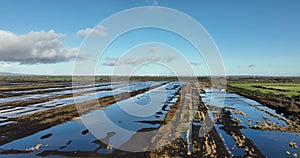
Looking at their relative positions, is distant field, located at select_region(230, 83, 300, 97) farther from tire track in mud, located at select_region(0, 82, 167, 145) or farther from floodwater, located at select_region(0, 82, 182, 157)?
tire track in mud, located at select_region(0, 82, 167, 145)

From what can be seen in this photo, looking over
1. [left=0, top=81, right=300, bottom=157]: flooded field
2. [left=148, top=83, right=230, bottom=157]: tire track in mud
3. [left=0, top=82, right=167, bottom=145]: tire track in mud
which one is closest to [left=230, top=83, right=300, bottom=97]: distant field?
[left=0, top=81, right=300, bottom=157]: flooded field

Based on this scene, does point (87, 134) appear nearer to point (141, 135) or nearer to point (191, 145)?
point (141, 135)

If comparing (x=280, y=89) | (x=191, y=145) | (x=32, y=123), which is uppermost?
(x=280, y=89)

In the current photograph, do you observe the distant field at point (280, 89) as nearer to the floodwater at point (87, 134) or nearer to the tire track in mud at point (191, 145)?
the tire track in mud at point (191, 145)

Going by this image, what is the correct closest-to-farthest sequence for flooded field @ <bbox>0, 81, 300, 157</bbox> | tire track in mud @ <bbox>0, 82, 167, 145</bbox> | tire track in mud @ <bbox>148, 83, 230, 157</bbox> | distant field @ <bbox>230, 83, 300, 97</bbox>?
1. tire track in mud @ <bbox>148, 83, 230, 157</bbox>
2. flooded field @ <bbox>0, 81, 300, 157</bbox>
3. tire track in mud @ <bbox>0, 82, 167, 145</bbox>
4. distant field @ <bbox>230, 83, 300, 97</bbox>

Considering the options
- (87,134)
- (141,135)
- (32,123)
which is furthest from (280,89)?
(32,123)

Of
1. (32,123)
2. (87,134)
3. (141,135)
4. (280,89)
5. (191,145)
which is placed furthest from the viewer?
(280,89)

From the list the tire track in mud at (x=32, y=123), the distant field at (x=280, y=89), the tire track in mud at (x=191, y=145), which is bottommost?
the tire track in mud at (x=191, y=145)

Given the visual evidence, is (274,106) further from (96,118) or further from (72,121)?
(72,121)

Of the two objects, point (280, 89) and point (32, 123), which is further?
point (280, 89)

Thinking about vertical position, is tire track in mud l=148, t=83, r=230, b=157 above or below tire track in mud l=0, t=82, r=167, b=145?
below

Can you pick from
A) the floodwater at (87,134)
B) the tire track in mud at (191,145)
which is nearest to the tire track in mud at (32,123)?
the floodwater at (87,134)
